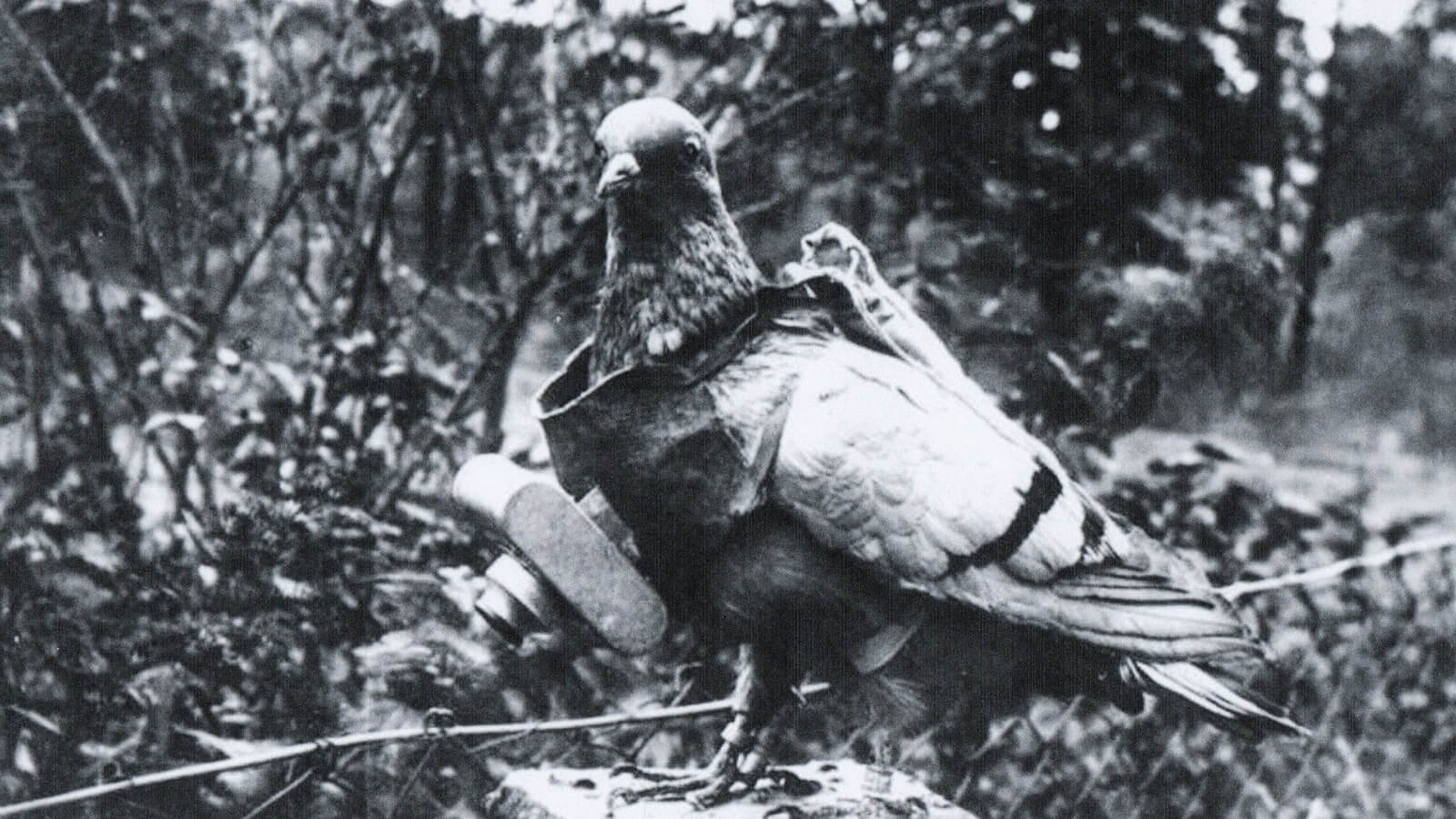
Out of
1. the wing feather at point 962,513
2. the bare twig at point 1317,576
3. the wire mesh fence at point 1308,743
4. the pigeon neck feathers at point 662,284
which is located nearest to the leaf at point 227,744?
the pigeon neck feathers at point 662,284

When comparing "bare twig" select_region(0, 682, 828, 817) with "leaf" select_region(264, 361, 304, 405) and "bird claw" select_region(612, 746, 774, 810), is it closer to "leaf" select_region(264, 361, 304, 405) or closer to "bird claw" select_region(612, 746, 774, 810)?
"bird claw" select_region(612, 746, 774, 810)

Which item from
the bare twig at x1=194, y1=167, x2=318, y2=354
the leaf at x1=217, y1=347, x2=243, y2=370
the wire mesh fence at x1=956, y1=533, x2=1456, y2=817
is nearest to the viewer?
the leaf at x1=217, y1=347, x2=243, y2=370

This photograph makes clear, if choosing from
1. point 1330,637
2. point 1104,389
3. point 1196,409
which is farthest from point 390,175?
point 1330,637

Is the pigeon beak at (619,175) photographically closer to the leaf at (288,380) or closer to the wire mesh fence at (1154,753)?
the wire mesh fence at (1154,753)

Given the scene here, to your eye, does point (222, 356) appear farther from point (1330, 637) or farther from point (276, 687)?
point (1330, 637)

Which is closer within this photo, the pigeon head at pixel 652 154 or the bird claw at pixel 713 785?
the pigeon head at pixel 652 154

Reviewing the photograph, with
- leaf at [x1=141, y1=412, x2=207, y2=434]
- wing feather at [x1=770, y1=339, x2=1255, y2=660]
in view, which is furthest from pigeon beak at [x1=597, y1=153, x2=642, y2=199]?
leaf at [x1=141, y1=412, x2=207, y2=434]

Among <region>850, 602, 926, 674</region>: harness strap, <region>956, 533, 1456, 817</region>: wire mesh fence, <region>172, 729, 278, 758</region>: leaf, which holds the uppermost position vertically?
<region>850, 602, 926, 674</region>: harness strap

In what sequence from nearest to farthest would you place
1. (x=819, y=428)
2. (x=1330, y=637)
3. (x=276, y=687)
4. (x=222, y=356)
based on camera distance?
(x=819, y=428), (x=276, y=687), (x=222, y=356), (x=1330, y=637)
